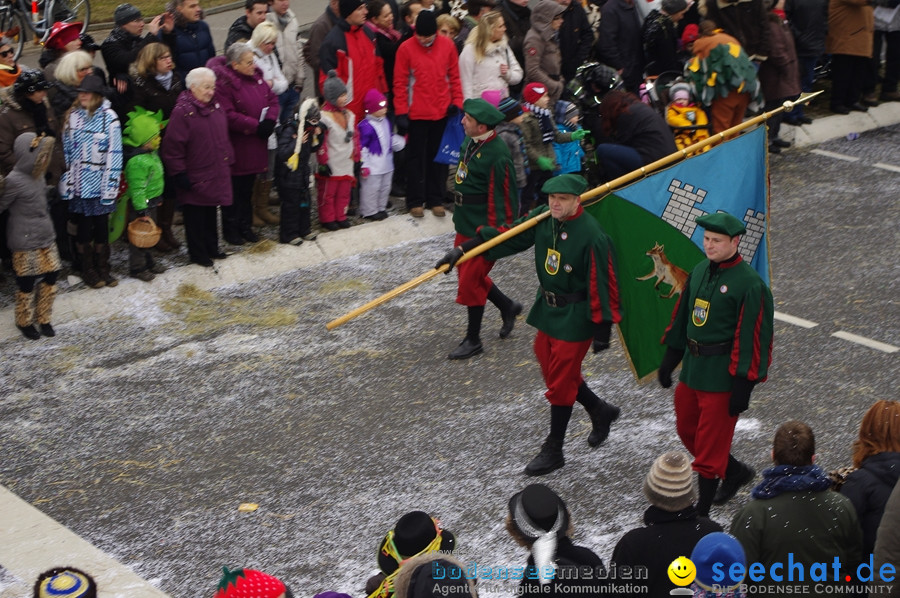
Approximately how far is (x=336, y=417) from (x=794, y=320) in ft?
11.9

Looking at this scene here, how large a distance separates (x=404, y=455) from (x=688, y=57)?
22.6ft

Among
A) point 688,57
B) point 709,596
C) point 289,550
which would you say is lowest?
point 289,550

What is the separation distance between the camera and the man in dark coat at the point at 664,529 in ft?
15.4

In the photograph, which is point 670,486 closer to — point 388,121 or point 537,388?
point 537,388

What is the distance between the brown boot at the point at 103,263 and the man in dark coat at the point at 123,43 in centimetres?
136

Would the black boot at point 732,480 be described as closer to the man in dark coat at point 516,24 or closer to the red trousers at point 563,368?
the red trousers at point 563,368

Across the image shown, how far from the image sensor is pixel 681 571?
4.57 meters

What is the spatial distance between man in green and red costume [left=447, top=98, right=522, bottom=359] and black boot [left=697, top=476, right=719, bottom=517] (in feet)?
8.51

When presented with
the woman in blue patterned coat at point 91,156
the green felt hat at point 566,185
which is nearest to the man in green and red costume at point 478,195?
the green felt hat at point 566,185

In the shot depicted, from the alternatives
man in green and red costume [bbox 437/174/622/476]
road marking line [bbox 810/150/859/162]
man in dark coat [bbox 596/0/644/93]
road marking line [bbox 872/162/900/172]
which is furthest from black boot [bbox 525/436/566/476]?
road marking line [bbox 810/150/859/162]

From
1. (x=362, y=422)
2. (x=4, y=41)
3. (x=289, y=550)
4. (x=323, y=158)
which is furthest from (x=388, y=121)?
(x=289, y=550)

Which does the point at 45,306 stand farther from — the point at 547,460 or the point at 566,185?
the point at 566,185

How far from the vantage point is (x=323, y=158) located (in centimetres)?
1049

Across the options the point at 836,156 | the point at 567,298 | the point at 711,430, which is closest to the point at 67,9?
the point at 836,156
